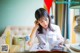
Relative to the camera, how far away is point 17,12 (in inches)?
41.4

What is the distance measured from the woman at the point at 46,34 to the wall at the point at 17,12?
6 centimetres

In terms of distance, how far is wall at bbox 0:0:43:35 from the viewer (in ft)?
3.43

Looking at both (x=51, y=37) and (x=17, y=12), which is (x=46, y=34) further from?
(x=17, y=12)

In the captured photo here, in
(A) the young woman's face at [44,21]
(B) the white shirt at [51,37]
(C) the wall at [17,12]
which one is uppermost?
(C) the wall at [17,12]

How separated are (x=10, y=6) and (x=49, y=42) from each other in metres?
0.39

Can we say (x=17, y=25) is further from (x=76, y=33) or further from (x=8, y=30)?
(x=76, y=33)

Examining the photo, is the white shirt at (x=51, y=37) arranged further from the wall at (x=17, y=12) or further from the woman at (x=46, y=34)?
the wall at (x=17, y=12)

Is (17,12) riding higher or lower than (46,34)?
higher

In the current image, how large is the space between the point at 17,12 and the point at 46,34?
0.89ft

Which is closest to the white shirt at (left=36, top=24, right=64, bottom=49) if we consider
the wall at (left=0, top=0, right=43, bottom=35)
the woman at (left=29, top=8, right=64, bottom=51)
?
the woman at (left=29, top=8, right=64, bottom=51)

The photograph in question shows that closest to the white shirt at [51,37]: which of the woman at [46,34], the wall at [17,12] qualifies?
the woman at [46,34]

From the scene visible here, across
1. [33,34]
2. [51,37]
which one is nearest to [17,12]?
[33,34]

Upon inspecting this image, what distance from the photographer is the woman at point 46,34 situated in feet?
3.46

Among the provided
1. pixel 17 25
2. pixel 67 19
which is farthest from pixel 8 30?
pixel 67 19
